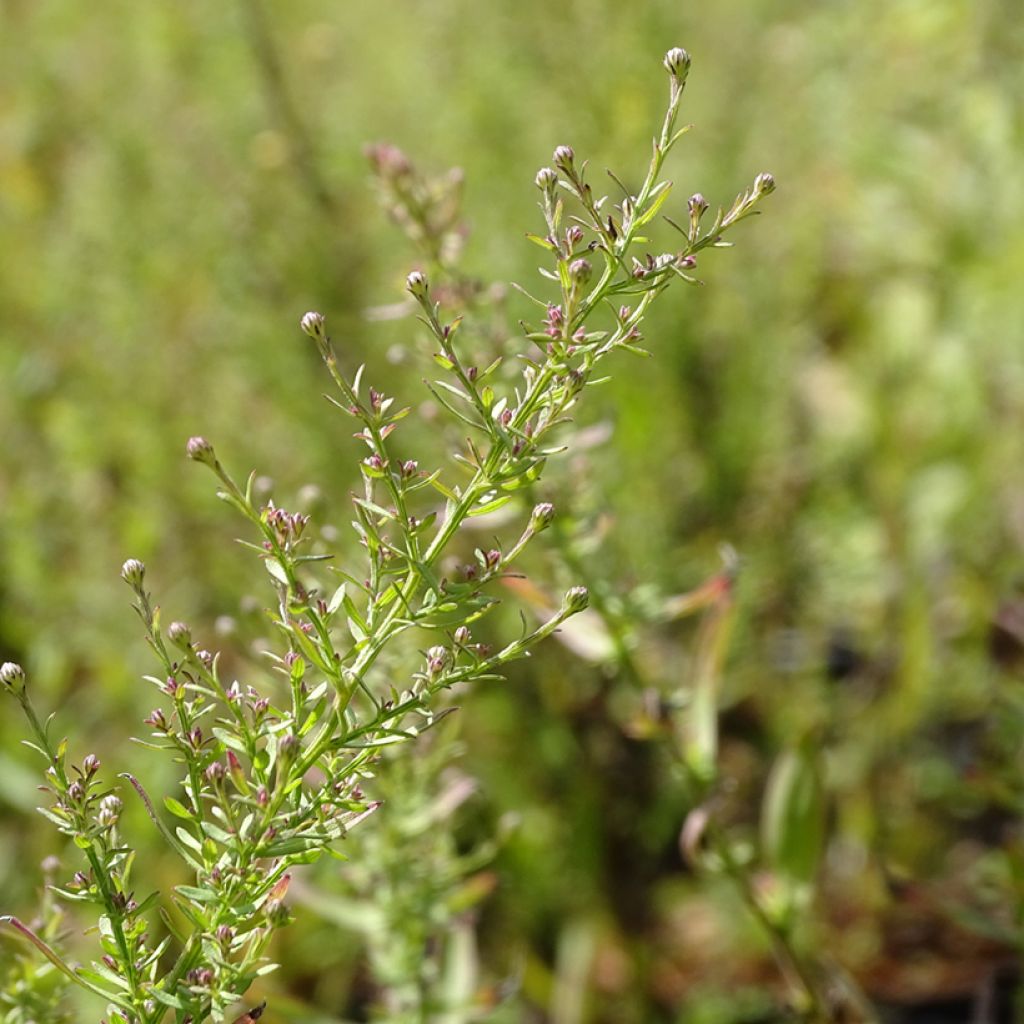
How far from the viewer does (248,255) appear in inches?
84.0

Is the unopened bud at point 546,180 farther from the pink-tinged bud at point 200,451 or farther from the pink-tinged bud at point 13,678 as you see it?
the pink-tinged bud at point 13,678

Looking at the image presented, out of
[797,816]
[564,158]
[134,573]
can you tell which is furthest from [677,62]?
[797,816]

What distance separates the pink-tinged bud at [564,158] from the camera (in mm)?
550

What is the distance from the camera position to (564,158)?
0.56m

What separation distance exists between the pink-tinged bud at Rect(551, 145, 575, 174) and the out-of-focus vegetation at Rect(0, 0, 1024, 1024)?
1.10 m

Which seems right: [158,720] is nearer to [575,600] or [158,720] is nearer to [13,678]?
[13,678]

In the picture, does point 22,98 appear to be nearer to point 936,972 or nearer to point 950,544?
point 950,544

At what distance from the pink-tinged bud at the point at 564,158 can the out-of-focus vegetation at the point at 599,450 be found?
1.10 meters

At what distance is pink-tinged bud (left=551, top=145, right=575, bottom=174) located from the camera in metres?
0.55

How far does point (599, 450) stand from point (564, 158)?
1087 mm

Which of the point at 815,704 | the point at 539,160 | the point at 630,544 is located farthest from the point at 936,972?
the point at 539,160

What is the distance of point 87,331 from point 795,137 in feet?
5.54

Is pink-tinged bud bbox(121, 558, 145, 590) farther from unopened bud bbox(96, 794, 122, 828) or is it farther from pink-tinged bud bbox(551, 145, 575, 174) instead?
pink-tinged bud bbox(551, 145, 575, 174)

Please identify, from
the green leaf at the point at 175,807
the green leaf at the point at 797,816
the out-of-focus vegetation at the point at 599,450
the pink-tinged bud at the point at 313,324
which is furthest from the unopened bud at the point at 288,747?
the out-of-focus vegetation at the point at 599,450
